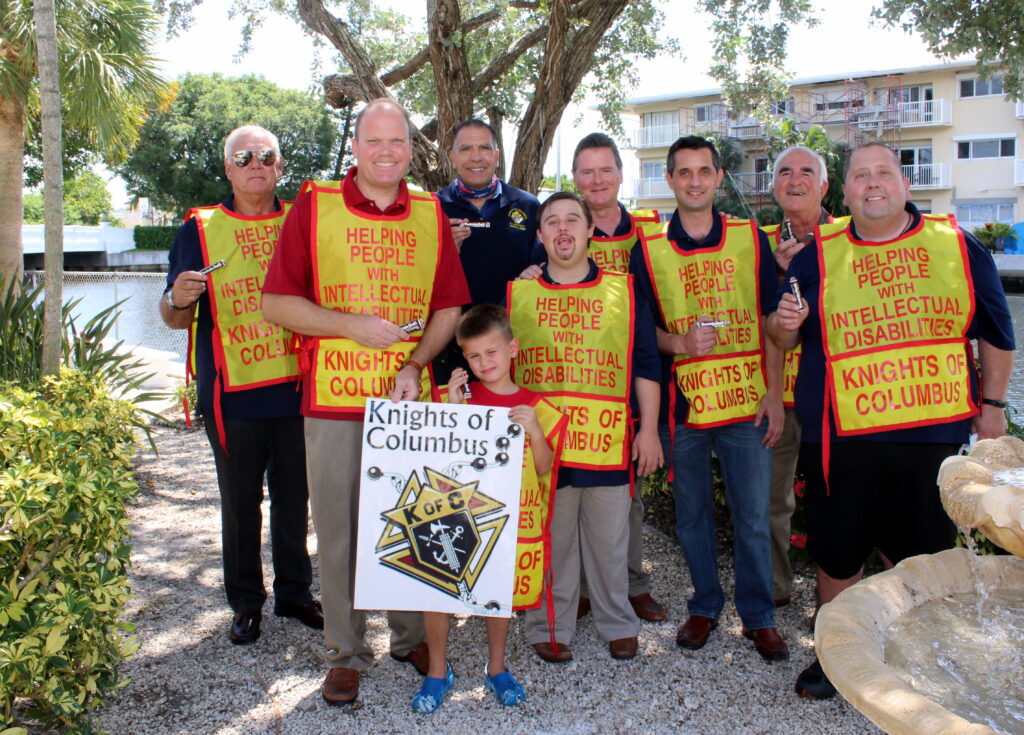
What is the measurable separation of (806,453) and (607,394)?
878 millimetres

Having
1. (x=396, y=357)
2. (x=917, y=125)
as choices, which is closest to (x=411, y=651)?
(x=396, y=357)

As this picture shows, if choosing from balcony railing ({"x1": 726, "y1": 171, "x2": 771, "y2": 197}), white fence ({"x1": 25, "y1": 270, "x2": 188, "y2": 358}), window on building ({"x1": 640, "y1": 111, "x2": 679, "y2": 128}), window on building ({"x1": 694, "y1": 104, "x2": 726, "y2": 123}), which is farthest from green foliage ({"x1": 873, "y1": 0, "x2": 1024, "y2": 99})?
window on building ({"x1": 640, "y1": 111, "x2": 679, "y2": 128})

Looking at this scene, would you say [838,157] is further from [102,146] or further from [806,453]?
[806,453]

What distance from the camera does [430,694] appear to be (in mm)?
3584

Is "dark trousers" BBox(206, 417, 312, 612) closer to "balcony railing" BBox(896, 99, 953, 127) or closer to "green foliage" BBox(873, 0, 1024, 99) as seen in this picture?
"green foliage" BBox(873, 0, 1024, 99)

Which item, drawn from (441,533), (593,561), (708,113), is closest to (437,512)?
(441,533)

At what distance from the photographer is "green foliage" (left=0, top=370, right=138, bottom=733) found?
272cm

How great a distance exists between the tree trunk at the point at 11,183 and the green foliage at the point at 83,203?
5001 centimetres

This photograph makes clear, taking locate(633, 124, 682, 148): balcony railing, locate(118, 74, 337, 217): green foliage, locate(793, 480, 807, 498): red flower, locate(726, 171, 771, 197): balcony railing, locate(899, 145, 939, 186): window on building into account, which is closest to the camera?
locate(793, 480, 807, 498): red flower

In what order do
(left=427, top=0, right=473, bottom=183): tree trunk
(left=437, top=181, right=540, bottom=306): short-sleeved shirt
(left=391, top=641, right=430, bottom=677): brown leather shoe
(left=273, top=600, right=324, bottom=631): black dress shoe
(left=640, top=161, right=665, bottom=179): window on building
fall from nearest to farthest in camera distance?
(left=391, top=641, right=430, bottom=677): brown leather shoe < (left=273, top=600, right=324, bottom=631): black dress shoe < (left=437, top=181, right=540, bottom=306): short-sleeved shirt < (left=427, top=0, right=473, bottom=183): tree trunk < (left=640, top=161, right=665, bottom=179): window on building

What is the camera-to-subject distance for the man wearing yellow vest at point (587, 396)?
3934mm

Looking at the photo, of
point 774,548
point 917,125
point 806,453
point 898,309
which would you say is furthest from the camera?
point 917,125

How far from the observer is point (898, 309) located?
3455 millimetres

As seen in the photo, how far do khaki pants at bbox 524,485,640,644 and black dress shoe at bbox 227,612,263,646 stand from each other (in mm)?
1312
